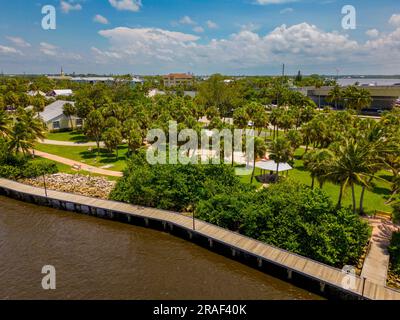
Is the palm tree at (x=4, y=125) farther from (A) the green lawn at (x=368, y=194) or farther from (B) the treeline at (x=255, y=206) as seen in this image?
(A) the green lawn at (x=368, y=194)

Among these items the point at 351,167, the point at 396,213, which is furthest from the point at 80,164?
the point at 396,213

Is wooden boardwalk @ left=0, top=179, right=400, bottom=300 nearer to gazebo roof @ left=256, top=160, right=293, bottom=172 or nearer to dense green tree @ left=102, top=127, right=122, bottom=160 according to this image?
gazebo roof @ left=256, top=160, right=293, bottom=172

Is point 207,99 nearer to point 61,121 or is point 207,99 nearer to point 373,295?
point 61,121

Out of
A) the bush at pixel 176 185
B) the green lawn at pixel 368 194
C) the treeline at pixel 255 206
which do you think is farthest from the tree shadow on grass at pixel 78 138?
Result: the green lawn at pixel 368 194

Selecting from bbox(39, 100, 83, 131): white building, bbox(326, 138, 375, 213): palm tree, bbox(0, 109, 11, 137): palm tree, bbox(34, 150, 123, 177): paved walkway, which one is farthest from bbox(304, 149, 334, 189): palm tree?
bbox(39, 100, 83, 131): white building

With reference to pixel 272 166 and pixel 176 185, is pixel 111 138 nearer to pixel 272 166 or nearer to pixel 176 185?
pixel 176 185
